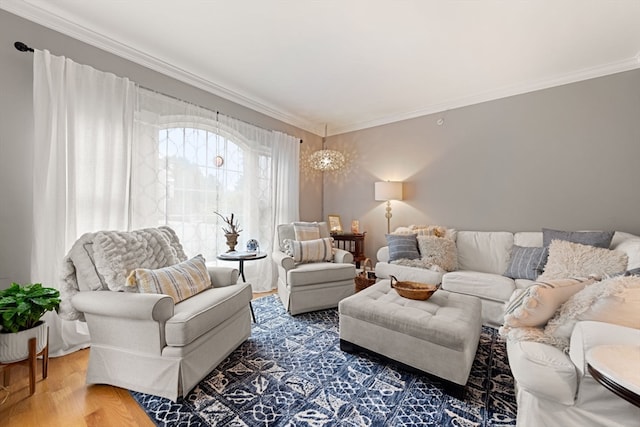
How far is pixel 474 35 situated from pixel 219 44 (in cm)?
227

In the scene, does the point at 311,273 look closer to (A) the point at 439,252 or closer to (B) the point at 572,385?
(A) the point at 439,252

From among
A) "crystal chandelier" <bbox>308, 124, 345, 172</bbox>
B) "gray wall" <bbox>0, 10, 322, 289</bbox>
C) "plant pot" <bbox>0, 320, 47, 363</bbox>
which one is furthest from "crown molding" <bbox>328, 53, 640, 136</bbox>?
"plant pot" <bbox>0, 320, 47, 363</bbox>

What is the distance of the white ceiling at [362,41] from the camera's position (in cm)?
195

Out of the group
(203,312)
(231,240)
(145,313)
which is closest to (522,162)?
(231,240)


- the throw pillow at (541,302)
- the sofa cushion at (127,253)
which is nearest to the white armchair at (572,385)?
the throw pillow at (541,302)

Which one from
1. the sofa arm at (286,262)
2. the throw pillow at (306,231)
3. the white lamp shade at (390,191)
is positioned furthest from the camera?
the white lamp shade at (390,191)

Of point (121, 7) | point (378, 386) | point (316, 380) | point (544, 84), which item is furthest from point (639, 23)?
point (121, 7)

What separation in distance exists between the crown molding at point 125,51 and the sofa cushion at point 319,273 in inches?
90.2

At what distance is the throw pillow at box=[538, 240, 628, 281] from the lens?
82.0 inches

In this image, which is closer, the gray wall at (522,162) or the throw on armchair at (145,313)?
the throw on armchair at (145,313)

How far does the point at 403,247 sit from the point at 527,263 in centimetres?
123

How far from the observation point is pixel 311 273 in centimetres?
283

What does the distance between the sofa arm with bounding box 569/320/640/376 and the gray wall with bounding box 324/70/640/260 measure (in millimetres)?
2433

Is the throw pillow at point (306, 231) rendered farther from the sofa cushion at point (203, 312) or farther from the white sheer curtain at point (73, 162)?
the white sheer curtain at point (73, 162)
